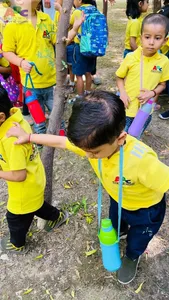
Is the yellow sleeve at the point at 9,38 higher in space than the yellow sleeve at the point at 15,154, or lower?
higher

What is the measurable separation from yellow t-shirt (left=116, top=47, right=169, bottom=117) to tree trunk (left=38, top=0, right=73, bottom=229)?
0.58 metres

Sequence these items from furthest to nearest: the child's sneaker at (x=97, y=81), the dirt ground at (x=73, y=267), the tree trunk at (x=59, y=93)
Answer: the child's sneaker at (x=97, y=81) < the tree trunk at (x=59, y=93) < the dirt ground at (x=73, y=267)

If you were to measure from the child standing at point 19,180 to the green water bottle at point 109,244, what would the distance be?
48cm

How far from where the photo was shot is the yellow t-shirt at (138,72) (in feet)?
7.39

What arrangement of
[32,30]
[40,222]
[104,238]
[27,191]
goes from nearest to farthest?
1. [104,238]
2. [27,191]
3. [40,222]
4. [32,30]

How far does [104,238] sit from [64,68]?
112cm

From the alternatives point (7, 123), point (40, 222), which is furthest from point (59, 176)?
point (7, 123)

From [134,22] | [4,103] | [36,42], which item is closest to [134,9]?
[134,22]

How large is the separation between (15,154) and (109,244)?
642 mm

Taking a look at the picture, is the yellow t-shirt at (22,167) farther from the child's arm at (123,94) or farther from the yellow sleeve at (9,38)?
the yellow sleeve at (9,38)

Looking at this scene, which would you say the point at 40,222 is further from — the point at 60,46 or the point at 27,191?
the point at 60,46

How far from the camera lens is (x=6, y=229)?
213cm

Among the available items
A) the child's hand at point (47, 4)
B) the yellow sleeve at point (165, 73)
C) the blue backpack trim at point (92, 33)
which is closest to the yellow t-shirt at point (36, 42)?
the blue backpack trim at point (92, 33)

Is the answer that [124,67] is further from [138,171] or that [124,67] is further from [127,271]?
[127,271]
